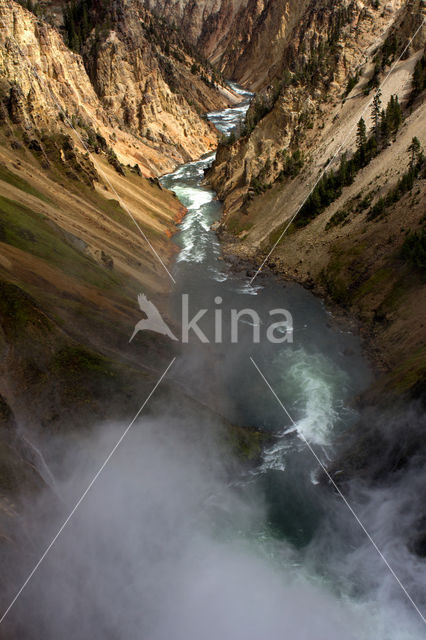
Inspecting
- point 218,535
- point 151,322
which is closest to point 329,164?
point 151,322

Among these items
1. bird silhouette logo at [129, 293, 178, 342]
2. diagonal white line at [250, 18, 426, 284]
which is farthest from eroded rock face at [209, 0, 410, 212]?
bird silhouette logo at [129, 293, 178, 342]

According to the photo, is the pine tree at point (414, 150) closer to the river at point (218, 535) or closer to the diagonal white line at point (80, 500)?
the river at point (218, 535)

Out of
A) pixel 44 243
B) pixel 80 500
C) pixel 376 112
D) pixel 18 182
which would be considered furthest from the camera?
pixel 376 112

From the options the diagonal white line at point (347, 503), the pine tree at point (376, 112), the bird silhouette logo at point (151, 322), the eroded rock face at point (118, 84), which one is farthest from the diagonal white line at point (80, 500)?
the eroded rock face at point (118, 84)

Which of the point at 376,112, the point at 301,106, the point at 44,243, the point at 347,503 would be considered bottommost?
the point at 44,243

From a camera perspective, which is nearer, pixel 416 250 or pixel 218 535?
pixel 218 535

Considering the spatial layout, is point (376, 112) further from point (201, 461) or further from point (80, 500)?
point (80, 500)

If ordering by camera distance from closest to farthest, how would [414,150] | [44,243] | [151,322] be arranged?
1. [151,322]
2. [44,243]
3. [414,150]

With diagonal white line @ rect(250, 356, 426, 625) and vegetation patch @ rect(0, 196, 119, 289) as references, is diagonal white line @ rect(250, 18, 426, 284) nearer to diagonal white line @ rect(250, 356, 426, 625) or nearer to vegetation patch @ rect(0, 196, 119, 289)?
vegetation patch @ rect(0, 196, 119, 289)
